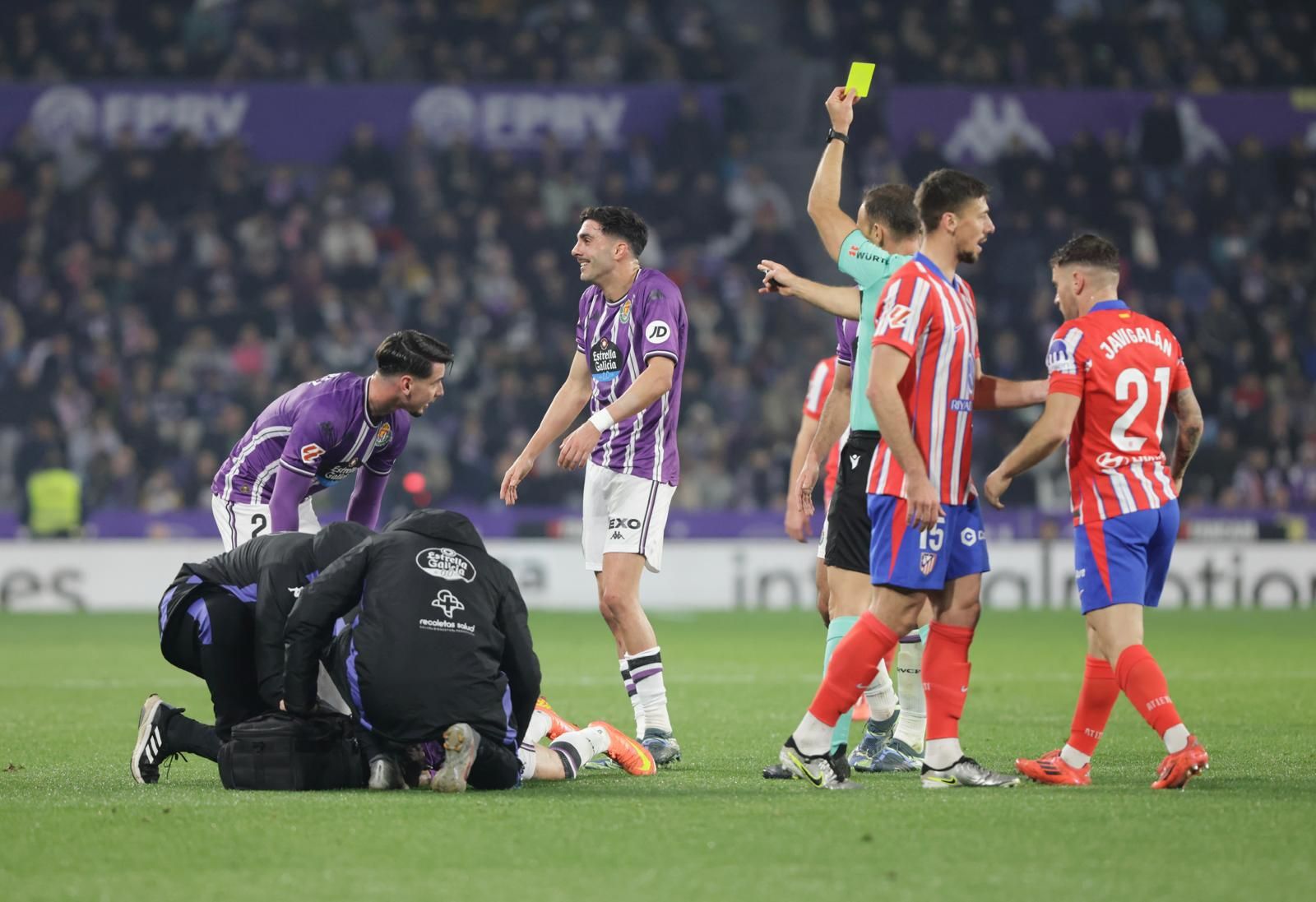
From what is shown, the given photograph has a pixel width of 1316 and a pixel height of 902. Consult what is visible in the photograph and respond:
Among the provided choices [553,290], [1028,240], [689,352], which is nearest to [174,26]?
[553,290]

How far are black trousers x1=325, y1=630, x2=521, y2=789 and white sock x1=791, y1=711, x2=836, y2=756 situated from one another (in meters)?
1.06

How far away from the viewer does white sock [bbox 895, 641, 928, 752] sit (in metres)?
7.35

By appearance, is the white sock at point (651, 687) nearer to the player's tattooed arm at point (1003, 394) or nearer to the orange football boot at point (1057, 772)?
the orange football boot at point (1057, 772)

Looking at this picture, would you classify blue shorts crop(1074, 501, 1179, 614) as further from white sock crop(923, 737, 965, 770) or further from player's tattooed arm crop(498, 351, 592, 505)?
player's tattooed arm crop(498, 351, 592, 505)

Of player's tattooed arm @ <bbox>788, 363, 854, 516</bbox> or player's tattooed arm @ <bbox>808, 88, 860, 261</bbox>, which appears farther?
player's tattooed arm @ <bbox>788, 363, 854, 516</bbox>

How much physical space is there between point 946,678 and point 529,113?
19.5 metres

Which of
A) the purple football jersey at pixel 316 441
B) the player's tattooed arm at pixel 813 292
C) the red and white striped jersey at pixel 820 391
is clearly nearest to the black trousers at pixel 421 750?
the purple football jersey at pixel 316 441

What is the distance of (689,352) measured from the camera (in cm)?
2209

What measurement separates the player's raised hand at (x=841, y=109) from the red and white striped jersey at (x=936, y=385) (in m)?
0.85

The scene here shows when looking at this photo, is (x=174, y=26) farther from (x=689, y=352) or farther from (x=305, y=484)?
(x=305, y=484)

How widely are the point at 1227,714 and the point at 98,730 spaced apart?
5.89m

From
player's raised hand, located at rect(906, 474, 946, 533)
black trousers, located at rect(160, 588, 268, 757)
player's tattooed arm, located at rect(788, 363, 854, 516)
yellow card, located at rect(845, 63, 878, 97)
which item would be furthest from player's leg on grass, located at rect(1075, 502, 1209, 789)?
black trousers, located at rect(160, 588, 268, 757)

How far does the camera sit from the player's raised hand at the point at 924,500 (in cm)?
575

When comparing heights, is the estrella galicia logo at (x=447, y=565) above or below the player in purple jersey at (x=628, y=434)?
below
